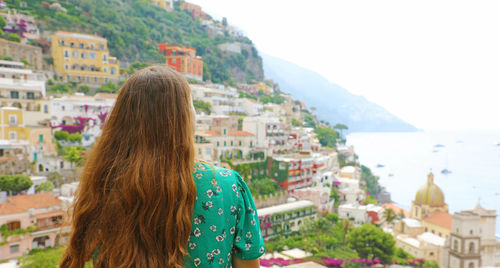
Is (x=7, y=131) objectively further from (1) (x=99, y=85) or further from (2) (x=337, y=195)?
(2) (x=337, y=195)

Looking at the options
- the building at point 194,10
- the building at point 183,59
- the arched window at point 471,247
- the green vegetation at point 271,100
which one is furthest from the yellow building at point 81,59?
the building at point 194,10

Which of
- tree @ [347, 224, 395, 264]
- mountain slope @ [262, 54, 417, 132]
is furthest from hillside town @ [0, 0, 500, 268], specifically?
mountain slope @ [262, 54, 417, 132]

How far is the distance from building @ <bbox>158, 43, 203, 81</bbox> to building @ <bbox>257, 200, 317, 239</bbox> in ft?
49.3

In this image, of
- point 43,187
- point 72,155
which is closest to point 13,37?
point 72,155

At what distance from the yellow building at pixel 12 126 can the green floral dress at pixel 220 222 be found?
14.3 m

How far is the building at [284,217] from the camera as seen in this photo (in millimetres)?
13867

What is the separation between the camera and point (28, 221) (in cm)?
953

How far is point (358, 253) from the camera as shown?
13.0 meters

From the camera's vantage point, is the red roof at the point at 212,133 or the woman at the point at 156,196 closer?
the woman at the point at 156,196

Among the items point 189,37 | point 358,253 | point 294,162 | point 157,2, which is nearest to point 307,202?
point 294,162

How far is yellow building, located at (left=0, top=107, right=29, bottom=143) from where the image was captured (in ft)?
41.6

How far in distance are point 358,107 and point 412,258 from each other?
73199mm

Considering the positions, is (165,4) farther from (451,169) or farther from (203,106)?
(451,169)

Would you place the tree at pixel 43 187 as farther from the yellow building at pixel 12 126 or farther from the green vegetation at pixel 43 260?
the yellow building at pixel 12 126
